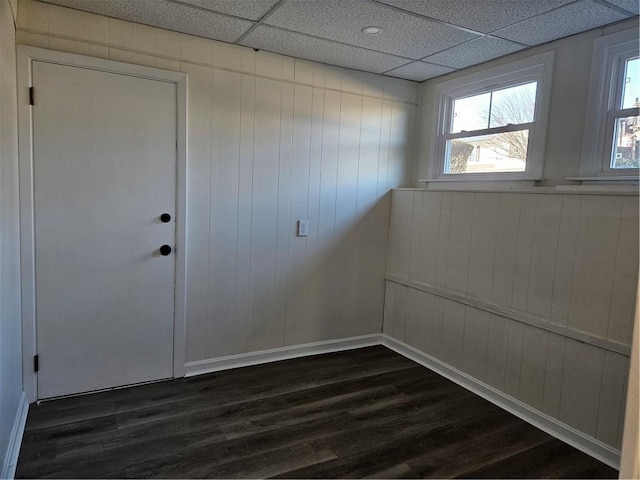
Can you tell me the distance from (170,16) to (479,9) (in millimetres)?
1866

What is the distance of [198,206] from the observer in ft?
10.3

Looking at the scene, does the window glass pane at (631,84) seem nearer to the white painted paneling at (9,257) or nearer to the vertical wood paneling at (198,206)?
the vertical wood paneling at (198,206)

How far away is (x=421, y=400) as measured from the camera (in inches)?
118

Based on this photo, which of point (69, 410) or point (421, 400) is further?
point (421, 400)

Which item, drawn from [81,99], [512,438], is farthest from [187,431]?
[81,99]

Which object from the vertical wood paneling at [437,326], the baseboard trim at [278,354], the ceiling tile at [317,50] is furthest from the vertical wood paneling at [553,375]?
the ceiling tile at [317,50]

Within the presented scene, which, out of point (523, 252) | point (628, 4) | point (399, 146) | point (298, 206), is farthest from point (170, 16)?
point (523, 252)

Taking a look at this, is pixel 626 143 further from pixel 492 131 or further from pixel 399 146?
pixel 399 146

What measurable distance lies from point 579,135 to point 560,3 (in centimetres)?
83

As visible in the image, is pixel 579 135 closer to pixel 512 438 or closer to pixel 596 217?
pixel 596 217

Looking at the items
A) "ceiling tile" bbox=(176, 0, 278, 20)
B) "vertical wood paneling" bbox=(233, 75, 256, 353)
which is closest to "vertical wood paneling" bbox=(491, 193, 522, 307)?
"vertical wood paneling" bbox=(233, 75, 256, 353)

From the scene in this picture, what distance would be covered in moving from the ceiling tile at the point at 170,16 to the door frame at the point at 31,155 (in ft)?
0.95

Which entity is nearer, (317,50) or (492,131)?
(317,50)

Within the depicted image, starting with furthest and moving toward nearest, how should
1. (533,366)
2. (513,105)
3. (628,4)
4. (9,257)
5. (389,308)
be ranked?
(389,308) → (513,105) → (533,366) → (628,4) → (9,257)
